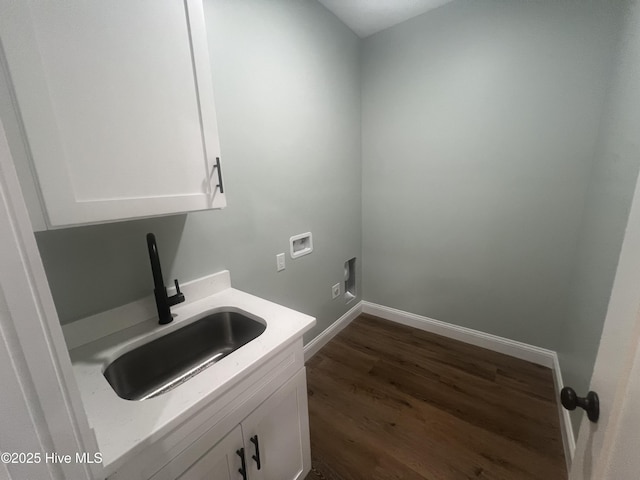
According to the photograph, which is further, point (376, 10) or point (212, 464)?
point (376, 10)

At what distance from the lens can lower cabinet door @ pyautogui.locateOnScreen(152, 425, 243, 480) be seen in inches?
25.3

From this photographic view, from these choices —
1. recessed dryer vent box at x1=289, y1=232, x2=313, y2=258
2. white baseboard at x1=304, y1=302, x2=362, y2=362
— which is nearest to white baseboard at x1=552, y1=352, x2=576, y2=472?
white baseboard at x1=304, y1=302, x2=362, y2=362

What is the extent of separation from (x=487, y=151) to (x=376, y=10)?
1.33 metres

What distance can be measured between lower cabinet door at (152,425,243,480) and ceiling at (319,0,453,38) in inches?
99.7

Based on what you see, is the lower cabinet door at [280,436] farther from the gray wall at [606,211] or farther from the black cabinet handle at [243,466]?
the gray wall at [606,211]

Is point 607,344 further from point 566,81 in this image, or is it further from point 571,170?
Result: point 566,81

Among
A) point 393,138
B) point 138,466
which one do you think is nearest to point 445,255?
point 393,138

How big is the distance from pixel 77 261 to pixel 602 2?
2.87m

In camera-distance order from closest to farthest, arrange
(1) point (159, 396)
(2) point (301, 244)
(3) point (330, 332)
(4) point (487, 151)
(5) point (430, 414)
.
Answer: (1) point (159, 396)
(5) point (430, 414)
(4) point (487, 151)
(2) point (301, 244)
(3) point (330, 332)

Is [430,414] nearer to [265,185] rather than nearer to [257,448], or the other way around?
[257,448]

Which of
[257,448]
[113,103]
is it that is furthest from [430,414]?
[113,103]

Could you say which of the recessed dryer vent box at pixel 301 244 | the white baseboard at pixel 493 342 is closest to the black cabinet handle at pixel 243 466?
the recessed dryer vent box at pixel 301 244

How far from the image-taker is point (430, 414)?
150 cm

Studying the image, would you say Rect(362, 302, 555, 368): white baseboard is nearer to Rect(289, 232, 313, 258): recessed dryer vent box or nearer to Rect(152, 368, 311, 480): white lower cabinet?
Rect(289, 232, 313, 258): recessed dryer vent box
